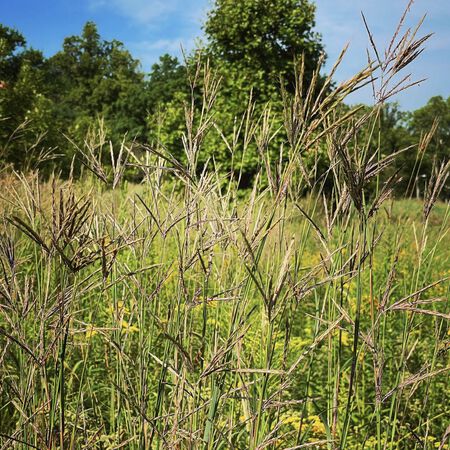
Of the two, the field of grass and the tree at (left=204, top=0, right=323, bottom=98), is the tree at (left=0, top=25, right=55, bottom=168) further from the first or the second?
the field of grass

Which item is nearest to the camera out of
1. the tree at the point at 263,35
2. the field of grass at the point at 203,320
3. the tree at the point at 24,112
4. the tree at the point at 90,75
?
the field of grass at the point at 203,320

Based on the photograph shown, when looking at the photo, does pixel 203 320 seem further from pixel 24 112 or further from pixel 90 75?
pixel 90 75

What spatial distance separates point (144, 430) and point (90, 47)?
43210 mm

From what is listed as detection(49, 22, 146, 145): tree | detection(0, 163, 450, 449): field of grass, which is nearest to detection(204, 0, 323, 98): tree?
detection(0, 163, 450, 449): field of grass

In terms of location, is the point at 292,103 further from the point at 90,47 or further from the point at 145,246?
the point at 90,47

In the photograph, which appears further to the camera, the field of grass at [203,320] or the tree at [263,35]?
the tree at [263,35]

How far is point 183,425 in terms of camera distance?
1110 millimetres

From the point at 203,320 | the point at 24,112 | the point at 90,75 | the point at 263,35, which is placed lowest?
the point at 203,320

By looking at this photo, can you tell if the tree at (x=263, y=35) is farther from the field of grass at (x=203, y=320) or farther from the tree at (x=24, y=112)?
the field of grass at (x=203, y=320)

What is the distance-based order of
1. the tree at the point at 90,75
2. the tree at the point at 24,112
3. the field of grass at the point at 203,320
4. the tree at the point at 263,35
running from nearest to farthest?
the field of grass at the point at 203,320
the tree at the point at 24,112
the tree at the point at 263,35
the tree at the point at 90,75

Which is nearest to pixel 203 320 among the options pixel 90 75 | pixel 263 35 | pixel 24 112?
pixel 24 112

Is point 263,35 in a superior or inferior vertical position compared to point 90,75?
inferior

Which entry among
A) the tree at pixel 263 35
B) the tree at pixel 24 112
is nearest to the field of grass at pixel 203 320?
the tree at pixel 24 112

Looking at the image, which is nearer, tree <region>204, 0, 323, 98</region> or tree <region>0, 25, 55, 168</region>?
tree <region>0, 25, 55, 168</region>
